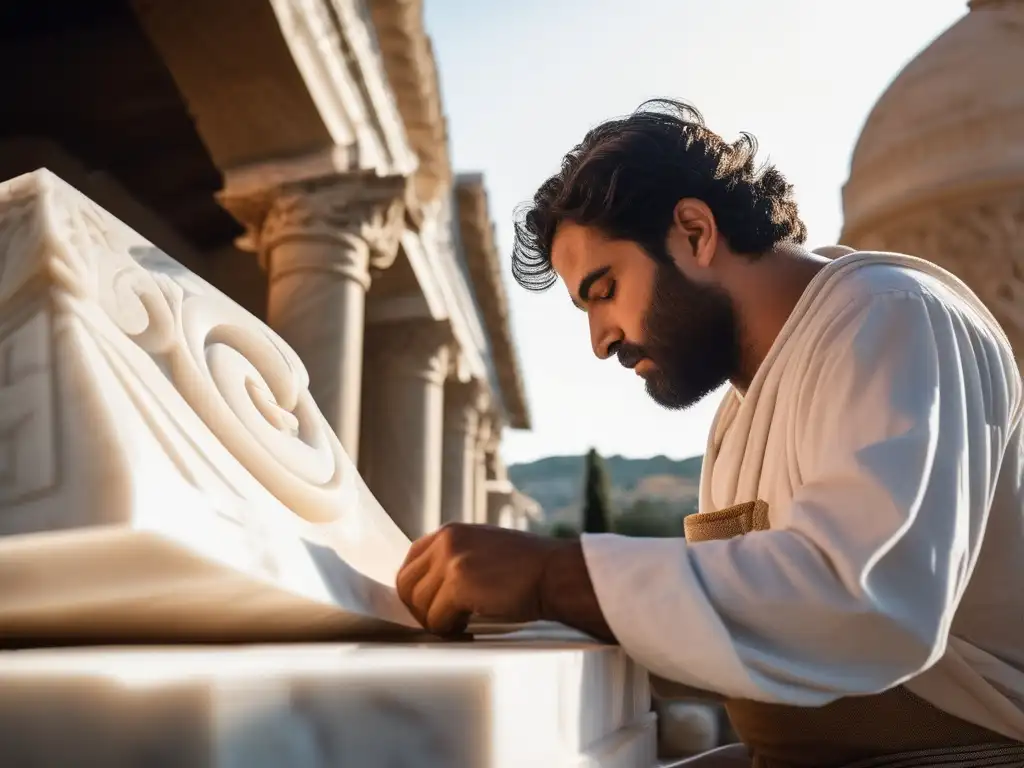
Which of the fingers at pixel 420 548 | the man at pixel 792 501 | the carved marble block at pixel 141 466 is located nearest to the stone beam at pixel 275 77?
the man at pixel 792 501

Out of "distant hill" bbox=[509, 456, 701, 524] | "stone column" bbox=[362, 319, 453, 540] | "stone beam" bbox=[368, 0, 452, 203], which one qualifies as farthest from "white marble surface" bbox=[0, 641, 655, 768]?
"distant hill" bbox=[509, 456, 701, 524]

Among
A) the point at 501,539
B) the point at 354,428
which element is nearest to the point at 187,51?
the point at 354,428

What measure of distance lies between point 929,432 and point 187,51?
213 inches

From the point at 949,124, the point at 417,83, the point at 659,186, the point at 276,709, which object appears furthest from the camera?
the point at 417,83

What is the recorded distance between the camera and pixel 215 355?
5.06ft

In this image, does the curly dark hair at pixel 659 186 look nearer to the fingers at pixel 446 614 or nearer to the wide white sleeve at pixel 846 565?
the wide white sleeve at pixel 846 565

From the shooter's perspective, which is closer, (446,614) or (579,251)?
(446,614)

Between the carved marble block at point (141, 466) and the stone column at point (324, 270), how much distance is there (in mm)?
4205

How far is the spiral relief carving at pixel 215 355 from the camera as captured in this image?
1373 mm

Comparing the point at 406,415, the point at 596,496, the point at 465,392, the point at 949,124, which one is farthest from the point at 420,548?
the point at 596,496

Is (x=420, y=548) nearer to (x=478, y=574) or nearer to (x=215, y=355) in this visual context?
(x=478, y=574)

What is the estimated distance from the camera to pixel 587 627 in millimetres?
1346

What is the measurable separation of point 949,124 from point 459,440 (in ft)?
37.0

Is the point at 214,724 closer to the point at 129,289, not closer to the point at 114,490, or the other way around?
the point at 114,490
